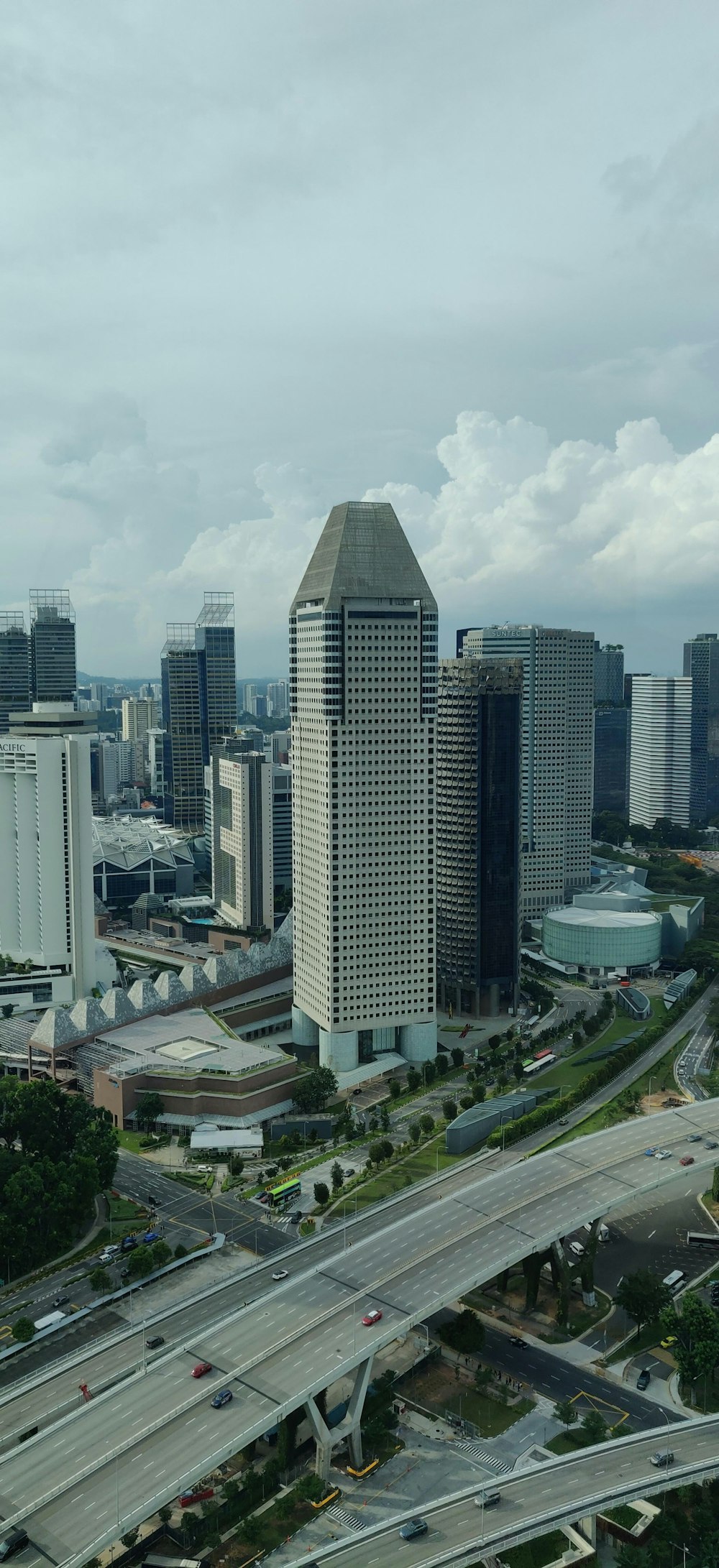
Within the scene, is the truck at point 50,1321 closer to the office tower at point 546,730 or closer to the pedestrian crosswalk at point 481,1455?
the pedestrian crosswalk at point 481,1455

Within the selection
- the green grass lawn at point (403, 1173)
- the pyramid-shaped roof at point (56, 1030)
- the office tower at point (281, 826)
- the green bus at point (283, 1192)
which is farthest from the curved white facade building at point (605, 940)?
the green bus at point (283, 1192)

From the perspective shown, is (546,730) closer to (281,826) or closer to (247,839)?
(281,826)

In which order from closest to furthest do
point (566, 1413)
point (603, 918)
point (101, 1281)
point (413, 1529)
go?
1. point (413, 1529)
2. point (566, 1413)
3. point (101, 1281)
4. point (603, 918)

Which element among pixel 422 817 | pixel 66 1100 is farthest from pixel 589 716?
pixel 66 1100

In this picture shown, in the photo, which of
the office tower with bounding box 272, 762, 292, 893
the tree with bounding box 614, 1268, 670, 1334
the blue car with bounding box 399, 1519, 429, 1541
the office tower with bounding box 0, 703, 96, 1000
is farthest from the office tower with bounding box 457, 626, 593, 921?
the blue car with bounding box 399, 1519, 429, 1541

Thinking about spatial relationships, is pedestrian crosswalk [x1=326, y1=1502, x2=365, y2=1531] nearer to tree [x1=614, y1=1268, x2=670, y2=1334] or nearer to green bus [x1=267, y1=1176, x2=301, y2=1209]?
tree [x1=614, y1=1268, x2=670, y2=1334]

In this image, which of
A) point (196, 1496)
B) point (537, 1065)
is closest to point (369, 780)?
point (537, 1065)
